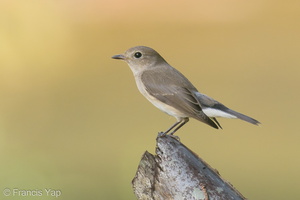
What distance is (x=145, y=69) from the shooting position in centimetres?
426

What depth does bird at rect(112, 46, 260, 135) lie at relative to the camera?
143 inches

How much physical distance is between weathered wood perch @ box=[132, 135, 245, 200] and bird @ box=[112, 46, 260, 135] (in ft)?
2.74

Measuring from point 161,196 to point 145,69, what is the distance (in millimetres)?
1885

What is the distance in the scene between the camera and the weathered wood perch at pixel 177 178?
2.47 meters

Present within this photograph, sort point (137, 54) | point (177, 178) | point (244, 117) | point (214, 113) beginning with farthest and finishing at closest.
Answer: point (137, 54) < point (214, 113) < point (244, 117) < point (177, 178)

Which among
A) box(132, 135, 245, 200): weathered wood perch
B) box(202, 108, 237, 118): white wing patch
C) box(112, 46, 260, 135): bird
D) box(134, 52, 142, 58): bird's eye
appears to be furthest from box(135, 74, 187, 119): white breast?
box(132, 135, 245, 200): weathered wood perch

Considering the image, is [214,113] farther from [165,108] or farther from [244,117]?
[165,108]

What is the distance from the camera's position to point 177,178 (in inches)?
99.2

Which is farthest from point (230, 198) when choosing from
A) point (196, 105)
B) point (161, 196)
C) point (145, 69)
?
point (145, 69)

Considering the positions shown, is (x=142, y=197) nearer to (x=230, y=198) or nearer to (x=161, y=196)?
(x=161, y=196)

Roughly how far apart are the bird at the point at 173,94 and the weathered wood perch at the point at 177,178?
0.83 meters

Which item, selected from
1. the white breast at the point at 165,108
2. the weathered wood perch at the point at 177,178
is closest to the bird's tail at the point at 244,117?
the white breast at the point at 165,108

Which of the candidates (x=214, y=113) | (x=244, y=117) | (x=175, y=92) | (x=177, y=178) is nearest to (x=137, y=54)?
(x=175, y=92)

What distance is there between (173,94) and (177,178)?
1333 mm
